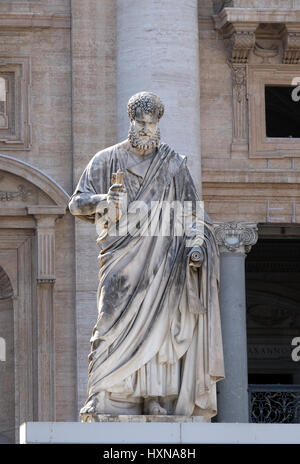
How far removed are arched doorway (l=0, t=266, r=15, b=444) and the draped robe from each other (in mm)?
7590

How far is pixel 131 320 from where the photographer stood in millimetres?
12109

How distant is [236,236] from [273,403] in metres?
1.91

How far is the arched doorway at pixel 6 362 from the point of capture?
19.6 metres

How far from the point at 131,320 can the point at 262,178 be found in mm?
8549

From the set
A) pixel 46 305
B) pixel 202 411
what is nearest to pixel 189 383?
pixel 202 411

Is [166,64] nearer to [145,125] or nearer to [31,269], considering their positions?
[31,269]

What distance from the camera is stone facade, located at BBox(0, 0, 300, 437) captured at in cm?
1955

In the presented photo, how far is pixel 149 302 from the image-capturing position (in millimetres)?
12141

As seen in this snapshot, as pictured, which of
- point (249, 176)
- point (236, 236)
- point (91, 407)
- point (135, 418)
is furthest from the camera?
point (249, 176)

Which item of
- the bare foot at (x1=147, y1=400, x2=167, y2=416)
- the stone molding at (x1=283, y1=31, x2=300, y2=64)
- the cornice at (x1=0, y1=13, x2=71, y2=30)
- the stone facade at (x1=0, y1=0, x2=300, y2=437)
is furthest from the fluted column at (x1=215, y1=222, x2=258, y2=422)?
the bare foot at (x1=147, y1=400, x2=167, y2=416)

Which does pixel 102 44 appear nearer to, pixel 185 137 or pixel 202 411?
pixel 185 137

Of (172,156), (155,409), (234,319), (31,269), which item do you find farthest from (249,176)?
(155,409)

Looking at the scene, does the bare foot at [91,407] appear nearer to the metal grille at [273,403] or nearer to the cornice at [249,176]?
the metal grille at [273,403]

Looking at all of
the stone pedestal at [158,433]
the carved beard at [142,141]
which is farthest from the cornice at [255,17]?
the stone pedestal at [158,433]
